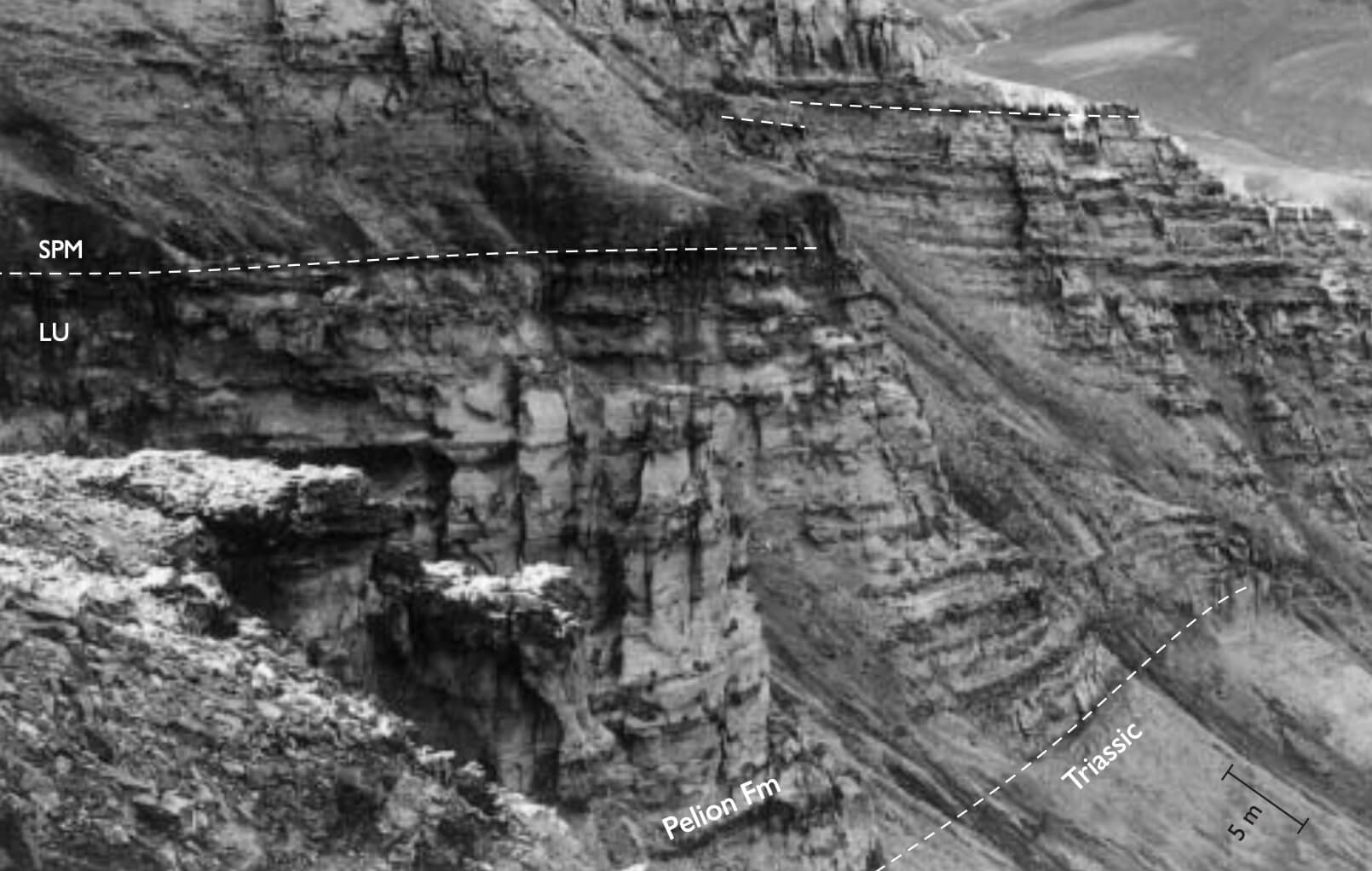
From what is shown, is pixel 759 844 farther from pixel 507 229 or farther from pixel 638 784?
pixel 507 229

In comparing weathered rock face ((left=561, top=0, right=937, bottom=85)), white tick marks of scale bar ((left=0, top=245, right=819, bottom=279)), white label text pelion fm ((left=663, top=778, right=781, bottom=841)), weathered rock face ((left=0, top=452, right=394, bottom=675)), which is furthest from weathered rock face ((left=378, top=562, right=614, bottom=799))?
weathered rock face ((left=561, top=0, right=937, bottom=85))

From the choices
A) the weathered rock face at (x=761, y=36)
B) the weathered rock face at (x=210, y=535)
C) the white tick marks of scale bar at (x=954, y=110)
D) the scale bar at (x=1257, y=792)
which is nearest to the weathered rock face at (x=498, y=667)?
the weathered rock face at (x=210, y=535)

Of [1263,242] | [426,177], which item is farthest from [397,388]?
[1263,242]

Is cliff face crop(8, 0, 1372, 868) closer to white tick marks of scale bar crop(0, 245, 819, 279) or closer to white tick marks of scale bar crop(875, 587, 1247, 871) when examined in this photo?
white tick marks of scale bar crop(0, 245, 819, 279)

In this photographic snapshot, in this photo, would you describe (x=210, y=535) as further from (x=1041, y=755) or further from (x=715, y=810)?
(x=1041, y=755)

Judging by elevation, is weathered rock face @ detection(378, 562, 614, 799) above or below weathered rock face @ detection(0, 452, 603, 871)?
below

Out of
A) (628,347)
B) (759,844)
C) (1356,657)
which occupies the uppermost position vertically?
(628,347)
